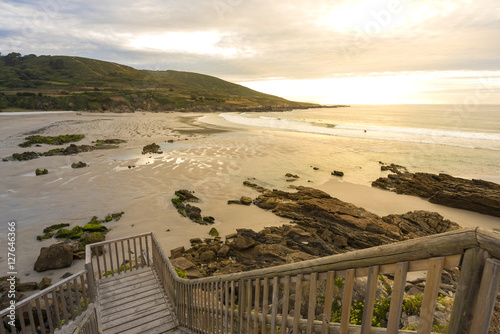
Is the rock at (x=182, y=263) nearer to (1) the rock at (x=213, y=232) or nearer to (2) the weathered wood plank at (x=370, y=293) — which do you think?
(1) the rock at (x=213, y=232)

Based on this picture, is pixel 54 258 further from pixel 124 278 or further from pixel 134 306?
pixel 134 306

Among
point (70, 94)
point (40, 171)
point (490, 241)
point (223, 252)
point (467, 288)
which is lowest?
point (223, 252)

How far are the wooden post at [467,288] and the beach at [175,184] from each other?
11.4 m

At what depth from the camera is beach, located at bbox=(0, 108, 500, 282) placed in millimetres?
13008

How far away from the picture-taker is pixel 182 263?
953 cm

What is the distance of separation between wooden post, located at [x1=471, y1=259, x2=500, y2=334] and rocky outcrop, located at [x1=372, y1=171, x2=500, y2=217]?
19.6 metres

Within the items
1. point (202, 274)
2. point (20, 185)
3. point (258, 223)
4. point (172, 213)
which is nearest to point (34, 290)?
point (202, 274)

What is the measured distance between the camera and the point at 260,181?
20266 millimetres

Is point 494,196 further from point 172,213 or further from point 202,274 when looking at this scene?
point 172,213

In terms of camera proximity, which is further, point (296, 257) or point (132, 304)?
point (296, 257)

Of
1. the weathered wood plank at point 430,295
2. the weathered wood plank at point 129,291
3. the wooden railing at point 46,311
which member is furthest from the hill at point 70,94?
the weathered wood plank at point 430,295

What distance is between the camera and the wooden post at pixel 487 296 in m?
1.27

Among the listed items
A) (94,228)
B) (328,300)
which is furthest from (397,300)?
(94,228)

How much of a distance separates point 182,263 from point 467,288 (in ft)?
30.8
